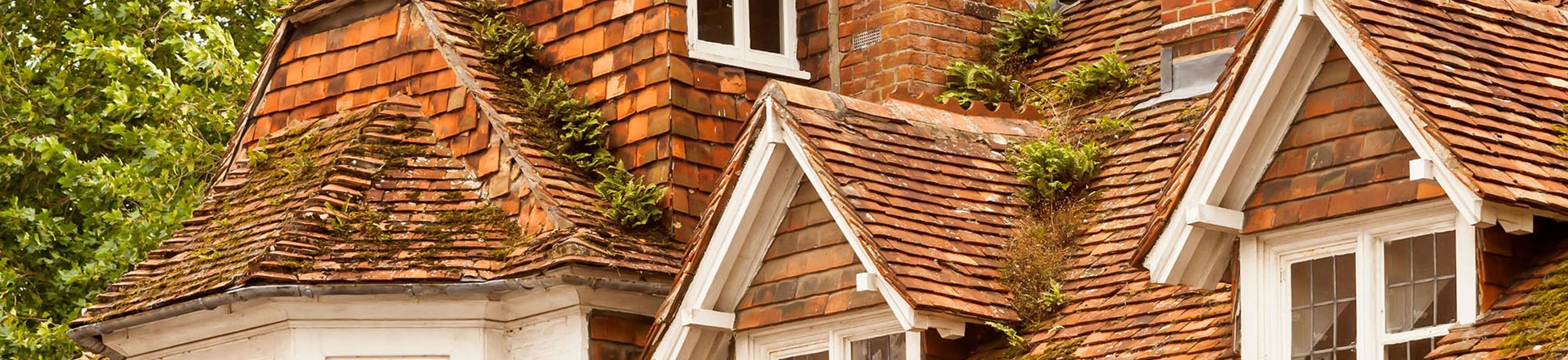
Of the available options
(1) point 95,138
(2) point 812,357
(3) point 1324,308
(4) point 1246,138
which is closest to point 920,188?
(2) point 812,357

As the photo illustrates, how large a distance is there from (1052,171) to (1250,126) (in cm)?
284

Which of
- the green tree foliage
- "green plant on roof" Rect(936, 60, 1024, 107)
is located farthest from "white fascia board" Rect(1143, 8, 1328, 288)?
the green tree foliage

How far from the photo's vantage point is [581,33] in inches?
720

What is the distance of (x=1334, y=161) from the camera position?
12.9m

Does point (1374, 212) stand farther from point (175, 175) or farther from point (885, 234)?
point (175, 175)

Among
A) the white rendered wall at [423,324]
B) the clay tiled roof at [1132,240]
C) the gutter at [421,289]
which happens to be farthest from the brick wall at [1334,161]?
the white rendered wall at [423,324]

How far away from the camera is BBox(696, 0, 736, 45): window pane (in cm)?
1798

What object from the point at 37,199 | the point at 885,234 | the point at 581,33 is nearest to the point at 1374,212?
the point at 885,234

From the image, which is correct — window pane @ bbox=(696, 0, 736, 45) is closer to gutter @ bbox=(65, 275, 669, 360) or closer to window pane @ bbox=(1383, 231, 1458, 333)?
gutter @ bbox=(65, 275, 669, 360)

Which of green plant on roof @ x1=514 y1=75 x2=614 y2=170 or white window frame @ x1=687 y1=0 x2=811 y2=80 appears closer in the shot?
green plant on roof @ x1=514 y1=75 x2=614 y2=170

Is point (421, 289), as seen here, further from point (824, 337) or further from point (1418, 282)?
point (1418, 282)

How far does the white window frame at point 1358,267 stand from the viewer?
12.2 meters

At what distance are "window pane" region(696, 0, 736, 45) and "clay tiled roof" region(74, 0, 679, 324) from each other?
1.33 m

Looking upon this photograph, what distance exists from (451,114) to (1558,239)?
8.07 metres
